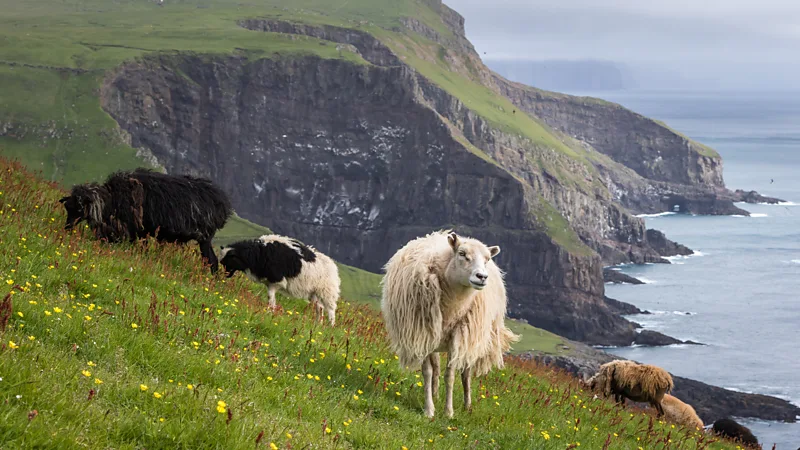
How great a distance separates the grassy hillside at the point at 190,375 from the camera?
683 centimetres

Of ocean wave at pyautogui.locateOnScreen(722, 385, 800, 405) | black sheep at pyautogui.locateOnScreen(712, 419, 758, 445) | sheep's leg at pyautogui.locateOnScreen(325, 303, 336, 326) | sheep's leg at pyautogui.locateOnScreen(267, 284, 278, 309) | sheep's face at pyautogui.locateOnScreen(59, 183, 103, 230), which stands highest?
sheep's face at pyautogui.locateOnScreen(59, 183, 103, 230)

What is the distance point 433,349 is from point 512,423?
1.64m

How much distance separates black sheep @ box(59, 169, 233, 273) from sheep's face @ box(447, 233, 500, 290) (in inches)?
281

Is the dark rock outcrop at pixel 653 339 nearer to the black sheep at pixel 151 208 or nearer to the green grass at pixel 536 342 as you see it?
the green grass at pixel 536 342

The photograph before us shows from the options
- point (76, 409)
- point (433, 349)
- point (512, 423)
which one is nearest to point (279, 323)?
point (433, 349)

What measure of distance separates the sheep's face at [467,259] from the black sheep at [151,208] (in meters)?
7.15

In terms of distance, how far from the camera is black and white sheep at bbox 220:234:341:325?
19.4 meters

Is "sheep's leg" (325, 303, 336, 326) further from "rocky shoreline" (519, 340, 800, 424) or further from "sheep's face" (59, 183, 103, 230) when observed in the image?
"rocky shoreline" (519, 340, 800, 424)

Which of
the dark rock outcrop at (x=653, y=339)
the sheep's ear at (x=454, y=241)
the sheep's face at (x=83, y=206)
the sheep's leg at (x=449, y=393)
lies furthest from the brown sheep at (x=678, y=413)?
the dark rock outcrop at (x=653, y=339)

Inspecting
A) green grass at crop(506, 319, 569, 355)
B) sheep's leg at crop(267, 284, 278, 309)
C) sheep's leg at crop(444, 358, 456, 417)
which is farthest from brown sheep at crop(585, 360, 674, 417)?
green grass at crop(506, 319, 569, 355)

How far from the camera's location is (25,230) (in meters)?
14.3

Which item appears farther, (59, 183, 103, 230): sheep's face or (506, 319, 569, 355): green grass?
(506, 319, 569, 355): green grass

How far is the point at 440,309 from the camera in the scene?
1283 cm

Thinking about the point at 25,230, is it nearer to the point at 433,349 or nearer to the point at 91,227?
the point at 91,227
